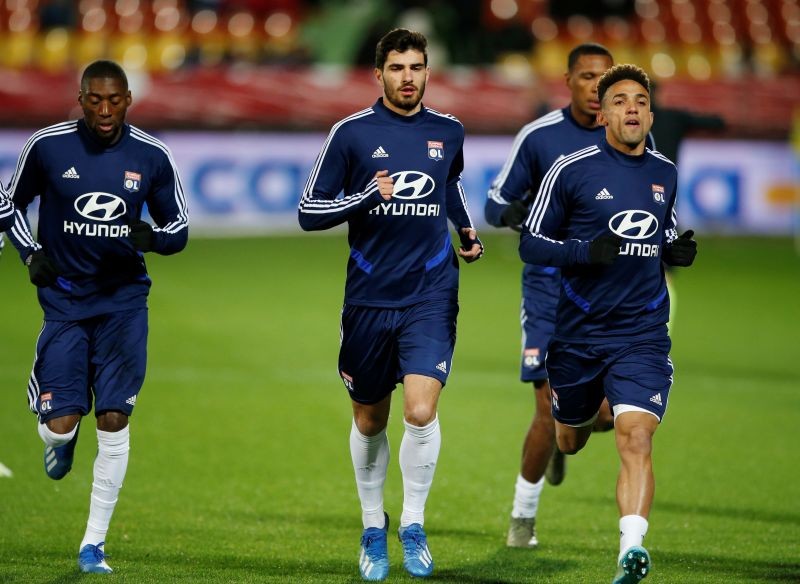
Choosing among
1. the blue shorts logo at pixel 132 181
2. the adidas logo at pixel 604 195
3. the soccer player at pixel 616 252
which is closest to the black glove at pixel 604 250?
the soccer player at pixel 616 252

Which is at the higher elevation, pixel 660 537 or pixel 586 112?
pixel 586 112

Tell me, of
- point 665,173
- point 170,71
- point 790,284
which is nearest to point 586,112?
point 665,173

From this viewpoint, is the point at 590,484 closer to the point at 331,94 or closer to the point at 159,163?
the point at 159,163

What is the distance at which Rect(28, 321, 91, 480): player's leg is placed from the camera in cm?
632

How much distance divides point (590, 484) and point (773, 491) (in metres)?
1.10

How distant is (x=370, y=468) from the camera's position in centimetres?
649

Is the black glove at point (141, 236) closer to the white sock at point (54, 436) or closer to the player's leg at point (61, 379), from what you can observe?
the player's leg at point (61, 379)

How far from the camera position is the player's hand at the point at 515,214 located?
22.7ft

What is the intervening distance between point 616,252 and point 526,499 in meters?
1.76

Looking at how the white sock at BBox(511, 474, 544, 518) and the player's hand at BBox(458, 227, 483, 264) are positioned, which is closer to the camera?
the player's hand at BBox(458, 227, 483, 264)

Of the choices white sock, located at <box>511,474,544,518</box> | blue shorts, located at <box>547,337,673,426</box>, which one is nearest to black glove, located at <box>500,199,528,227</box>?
blue shorts, located at <box>547,337,673,426</box>

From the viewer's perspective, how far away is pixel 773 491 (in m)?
8.23

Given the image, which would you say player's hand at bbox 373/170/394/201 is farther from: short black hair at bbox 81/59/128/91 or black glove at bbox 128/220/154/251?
short black hair at bbox 81/59/128/91

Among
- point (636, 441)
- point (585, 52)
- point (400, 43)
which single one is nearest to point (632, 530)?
point (636, 441)
